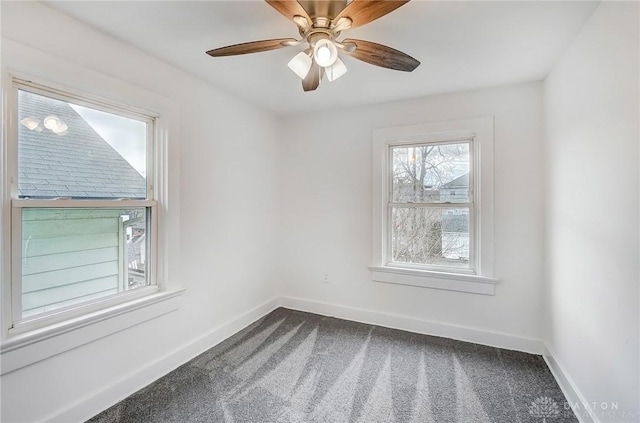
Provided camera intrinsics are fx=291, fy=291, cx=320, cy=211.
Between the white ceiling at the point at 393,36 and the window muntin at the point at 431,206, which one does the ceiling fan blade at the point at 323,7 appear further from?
the window muntin at the point at 431,206

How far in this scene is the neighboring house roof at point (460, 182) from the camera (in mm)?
2797

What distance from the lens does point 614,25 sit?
139 cm

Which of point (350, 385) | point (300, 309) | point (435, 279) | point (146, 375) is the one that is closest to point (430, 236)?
point (435, 279)

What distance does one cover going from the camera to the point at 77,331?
1.68 meters

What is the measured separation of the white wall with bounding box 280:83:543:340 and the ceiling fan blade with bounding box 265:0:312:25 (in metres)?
1.84

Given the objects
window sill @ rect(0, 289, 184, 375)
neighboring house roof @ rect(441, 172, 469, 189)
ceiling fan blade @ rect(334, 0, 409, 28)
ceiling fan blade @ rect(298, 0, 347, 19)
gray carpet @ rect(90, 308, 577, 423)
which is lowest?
gray carpet @ rect(90, 308, 577, 423)

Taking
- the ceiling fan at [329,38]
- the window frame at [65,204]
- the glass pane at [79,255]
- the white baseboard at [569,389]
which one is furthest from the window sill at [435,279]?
the glass pane at [79,255]

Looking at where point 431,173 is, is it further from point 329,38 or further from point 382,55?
point 329,38

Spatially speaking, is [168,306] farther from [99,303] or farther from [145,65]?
[145,65]

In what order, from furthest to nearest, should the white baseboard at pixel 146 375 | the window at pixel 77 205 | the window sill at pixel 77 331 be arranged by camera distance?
1. the white baseboard at pixel 146 375
2. the window at pixel 77 205
3. the window sill at pixel 77 331

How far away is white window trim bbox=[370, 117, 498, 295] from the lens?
2.63 m

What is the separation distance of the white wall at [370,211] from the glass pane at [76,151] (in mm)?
1759

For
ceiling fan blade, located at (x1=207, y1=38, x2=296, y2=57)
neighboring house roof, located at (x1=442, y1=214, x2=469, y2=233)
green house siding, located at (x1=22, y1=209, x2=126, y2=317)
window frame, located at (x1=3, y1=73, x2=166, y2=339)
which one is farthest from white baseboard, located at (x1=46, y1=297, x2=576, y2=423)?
ceiling fan blade, located at (x1=207, y1=38, x2=296, y2=57)

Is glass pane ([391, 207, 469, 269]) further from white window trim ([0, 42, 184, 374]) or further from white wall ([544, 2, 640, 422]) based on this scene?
white window trim ([0, 42, 184, 374])
